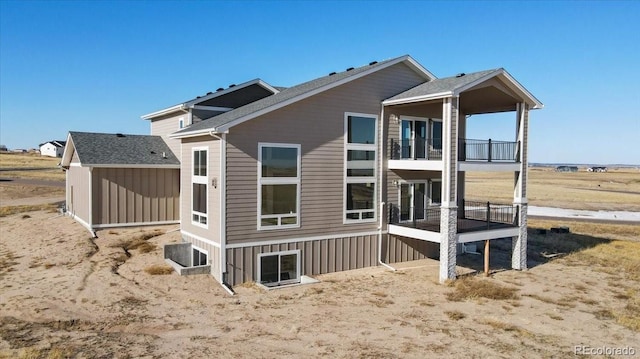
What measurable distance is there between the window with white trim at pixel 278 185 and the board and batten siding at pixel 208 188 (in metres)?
1.41

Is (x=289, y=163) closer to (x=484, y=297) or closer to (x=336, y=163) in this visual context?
(x=336, y=163)

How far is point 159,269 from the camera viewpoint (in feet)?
50.3

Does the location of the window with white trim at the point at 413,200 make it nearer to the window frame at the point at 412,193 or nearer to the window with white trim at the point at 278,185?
the window frame at the point at 412,193

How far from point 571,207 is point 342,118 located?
33946 mm

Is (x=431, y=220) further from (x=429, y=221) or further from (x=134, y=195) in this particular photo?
(x=134, y=195)

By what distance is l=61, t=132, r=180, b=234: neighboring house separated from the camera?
21.0m

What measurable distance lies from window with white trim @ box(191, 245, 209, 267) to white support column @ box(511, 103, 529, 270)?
12039 mm

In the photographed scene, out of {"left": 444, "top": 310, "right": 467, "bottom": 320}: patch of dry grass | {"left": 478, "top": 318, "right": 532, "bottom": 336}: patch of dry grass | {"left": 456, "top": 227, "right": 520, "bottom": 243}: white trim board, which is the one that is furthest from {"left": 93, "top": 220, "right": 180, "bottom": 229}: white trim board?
{"left": 478, "top": 318, "right": 532, "bottom": 336}: patch of dry grass

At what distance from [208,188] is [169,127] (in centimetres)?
977

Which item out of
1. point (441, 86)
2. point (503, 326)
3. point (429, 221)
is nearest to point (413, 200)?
point (429, 221)

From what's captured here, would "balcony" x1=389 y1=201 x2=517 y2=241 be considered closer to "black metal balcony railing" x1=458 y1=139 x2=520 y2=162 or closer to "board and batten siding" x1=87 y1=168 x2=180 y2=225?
"black metal balcony railing" x1=458 y1=139 x2=520 y2=162

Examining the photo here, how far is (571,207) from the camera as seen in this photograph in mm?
42188

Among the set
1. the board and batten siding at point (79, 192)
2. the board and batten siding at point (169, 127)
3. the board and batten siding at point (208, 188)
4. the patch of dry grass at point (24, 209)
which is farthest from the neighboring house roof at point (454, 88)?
the patch of dry grass at point (24, 209)

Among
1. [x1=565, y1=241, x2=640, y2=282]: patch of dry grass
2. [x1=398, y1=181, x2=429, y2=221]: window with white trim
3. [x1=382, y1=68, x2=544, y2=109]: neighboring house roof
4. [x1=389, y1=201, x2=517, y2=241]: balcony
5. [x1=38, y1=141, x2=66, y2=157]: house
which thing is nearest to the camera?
[x1=382, y1=68, x2=544, y2=109]: neighboring house roof
